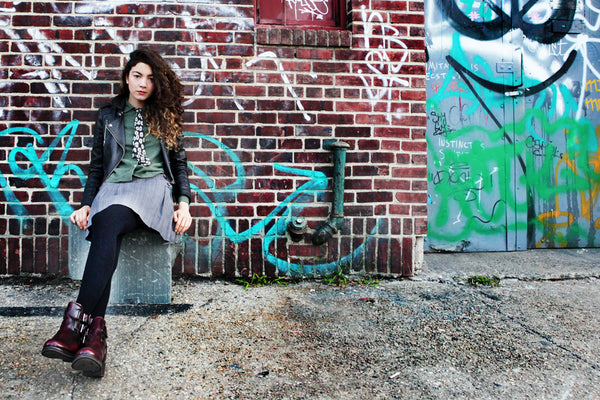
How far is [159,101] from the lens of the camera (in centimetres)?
237

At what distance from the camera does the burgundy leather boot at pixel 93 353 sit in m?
1.65

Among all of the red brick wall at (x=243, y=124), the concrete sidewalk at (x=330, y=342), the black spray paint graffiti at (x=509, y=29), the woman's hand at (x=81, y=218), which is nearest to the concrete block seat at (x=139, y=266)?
the concrete sidewalk at (x=330, y=342)

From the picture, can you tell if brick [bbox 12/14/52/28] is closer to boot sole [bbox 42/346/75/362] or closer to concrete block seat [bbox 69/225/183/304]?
concrete block seat [bbox 69/225/183/304]

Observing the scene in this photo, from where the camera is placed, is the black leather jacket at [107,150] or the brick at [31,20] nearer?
the black leather jacket at [107,150]

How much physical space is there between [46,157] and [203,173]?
1.06 m

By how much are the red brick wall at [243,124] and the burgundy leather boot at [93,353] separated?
117 centimetres

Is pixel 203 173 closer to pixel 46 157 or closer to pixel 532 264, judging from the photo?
pixel 46 157

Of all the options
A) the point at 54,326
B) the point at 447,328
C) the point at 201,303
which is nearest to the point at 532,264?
the point at 447,328

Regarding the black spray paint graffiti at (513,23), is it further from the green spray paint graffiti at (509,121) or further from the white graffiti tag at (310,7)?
the white graffiti tag at (310,7)

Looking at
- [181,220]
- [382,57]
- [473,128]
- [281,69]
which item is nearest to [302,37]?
[281,69]

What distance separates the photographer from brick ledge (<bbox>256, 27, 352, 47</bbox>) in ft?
9.76

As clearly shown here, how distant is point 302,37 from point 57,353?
2.39 meters

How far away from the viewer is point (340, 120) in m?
3.06

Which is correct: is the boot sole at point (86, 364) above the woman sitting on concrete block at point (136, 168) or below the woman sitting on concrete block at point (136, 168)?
below
